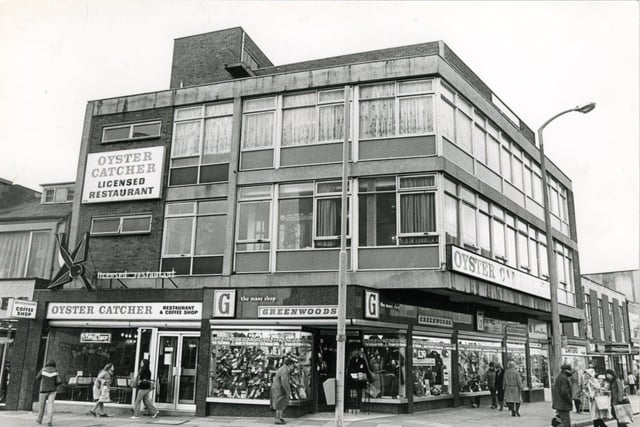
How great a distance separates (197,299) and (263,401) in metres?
3.90

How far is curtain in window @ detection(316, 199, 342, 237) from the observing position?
1888 cm

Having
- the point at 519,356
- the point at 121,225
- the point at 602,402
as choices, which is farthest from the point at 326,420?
the point at 519,356

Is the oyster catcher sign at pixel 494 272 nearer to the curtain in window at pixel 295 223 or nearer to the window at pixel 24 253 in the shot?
the curtain in window at pixel 295 223

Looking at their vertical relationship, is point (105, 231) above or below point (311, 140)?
below

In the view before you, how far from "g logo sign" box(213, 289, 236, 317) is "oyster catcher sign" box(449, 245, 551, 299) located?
6.70 metres

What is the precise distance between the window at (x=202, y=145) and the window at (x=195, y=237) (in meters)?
0.99

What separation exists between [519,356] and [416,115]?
40.9ft

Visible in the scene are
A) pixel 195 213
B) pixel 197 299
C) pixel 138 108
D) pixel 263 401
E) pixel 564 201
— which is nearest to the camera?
pixel 263 401

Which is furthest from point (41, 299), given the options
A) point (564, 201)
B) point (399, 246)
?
point (564, 201)

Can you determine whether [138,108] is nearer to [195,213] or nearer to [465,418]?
[195,213]

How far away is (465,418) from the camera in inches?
687

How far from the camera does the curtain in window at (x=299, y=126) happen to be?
785 inches

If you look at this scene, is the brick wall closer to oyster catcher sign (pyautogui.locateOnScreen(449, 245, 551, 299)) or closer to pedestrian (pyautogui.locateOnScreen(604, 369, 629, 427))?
oyster catcher sign (pyautogui.locateOnScreen(449, 245, 551, 299))

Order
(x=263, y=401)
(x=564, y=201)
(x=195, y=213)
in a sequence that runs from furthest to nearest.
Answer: (x=564, y=201) → (x=195, y=213) → (x=263, y=401)
